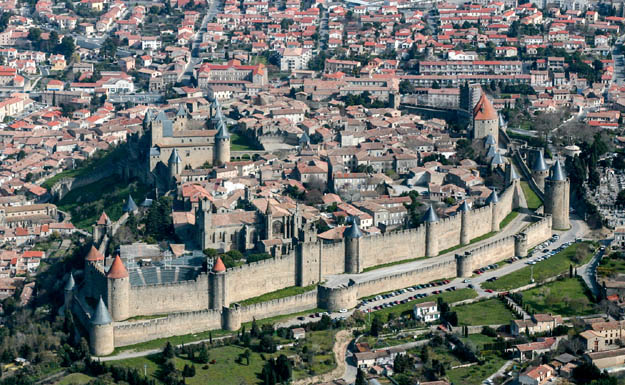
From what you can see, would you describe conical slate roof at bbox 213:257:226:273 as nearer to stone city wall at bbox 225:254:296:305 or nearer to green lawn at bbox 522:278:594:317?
stone city wall at bbox 225:254:296:305

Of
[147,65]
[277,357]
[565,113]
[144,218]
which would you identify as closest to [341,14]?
[147,65]

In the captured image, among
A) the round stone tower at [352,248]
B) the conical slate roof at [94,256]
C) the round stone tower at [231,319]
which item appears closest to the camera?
the round stone tower at [231,319]

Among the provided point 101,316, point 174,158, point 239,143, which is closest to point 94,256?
point 101,316

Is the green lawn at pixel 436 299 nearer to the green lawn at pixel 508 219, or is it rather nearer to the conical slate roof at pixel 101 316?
the green lawn at pixel 508 219

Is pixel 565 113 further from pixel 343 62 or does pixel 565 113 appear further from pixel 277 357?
pixel 277 357

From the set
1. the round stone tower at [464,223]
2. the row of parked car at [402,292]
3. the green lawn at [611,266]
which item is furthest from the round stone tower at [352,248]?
the green lawn at [611,266]

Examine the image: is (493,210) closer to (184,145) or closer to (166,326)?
(184,145)

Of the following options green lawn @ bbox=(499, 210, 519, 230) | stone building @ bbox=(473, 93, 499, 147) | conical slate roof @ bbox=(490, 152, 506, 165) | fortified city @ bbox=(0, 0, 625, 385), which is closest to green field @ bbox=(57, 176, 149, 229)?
fortified city @ bbox=(0, 0, 625, 385)
